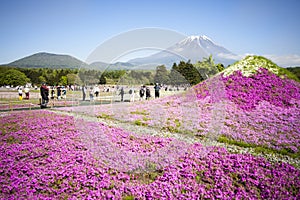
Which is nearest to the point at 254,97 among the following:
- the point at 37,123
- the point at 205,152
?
the point at 205,152

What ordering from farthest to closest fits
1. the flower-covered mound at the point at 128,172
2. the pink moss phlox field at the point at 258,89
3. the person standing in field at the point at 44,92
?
the person standing in field at the point at 44,92 → the pink moss phlox field at the point at 258,89 → the flower-covered mound at the point at 128,172

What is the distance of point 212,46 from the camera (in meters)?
14.7

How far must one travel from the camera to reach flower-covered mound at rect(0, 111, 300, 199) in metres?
6.08

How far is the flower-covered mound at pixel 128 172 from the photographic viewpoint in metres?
6.08

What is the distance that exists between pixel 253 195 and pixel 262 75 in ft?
57.5

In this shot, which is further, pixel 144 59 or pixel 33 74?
pixel 33 74

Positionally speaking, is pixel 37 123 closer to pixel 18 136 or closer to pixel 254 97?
pixel 18 136

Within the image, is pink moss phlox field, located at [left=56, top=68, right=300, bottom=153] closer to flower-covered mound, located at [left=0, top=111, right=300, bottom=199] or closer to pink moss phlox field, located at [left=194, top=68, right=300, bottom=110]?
pink moss phlox field, located at [left=194, top=68, right=300, bottom=110]

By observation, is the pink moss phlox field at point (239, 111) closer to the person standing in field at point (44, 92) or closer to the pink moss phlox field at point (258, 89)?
the pink moss phlox field at point (258, 89)

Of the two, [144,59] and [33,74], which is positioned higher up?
[33,74]

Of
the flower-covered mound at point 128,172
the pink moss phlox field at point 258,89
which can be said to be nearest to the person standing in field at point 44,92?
the flower-covered mound at point 128,172

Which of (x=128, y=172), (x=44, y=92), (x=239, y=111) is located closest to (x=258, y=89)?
(x=239, y=111)

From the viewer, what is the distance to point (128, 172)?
286 inches

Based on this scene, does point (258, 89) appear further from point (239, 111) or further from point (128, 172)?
point (128, 172)
